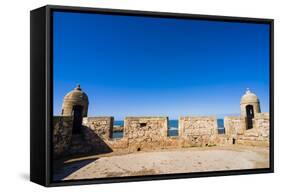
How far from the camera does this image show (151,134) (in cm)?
930

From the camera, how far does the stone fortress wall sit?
8526 mm

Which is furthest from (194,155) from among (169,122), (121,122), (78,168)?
(78,168)

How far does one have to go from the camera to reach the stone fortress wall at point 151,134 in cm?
853

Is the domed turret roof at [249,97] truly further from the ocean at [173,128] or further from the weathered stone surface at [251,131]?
the ocean at [173,128]

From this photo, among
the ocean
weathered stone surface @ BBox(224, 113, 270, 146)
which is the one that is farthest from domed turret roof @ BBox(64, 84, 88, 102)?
weathered stone surface @ BBox(224, 113, 270, 146)

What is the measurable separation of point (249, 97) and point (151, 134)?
1810 mm

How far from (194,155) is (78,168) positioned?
6.66 ft

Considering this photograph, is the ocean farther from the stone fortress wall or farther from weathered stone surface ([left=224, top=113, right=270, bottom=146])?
weathered stone surface ([left=224, top=113, right=270, bottom=146])

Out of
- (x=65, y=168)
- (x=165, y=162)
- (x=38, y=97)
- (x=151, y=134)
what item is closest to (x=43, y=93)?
(x=38, y=97)

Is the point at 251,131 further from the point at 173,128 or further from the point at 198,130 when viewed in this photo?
the point at 173,128

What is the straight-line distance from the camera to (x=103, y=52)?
28.6ft

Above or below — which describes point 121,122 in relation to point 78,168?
above

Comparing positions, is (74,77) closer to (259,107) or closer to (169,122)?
(169,122)

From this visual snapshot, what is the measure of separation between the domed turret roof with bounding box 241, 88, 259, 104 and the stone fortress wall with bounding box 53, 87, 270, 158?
178mm
